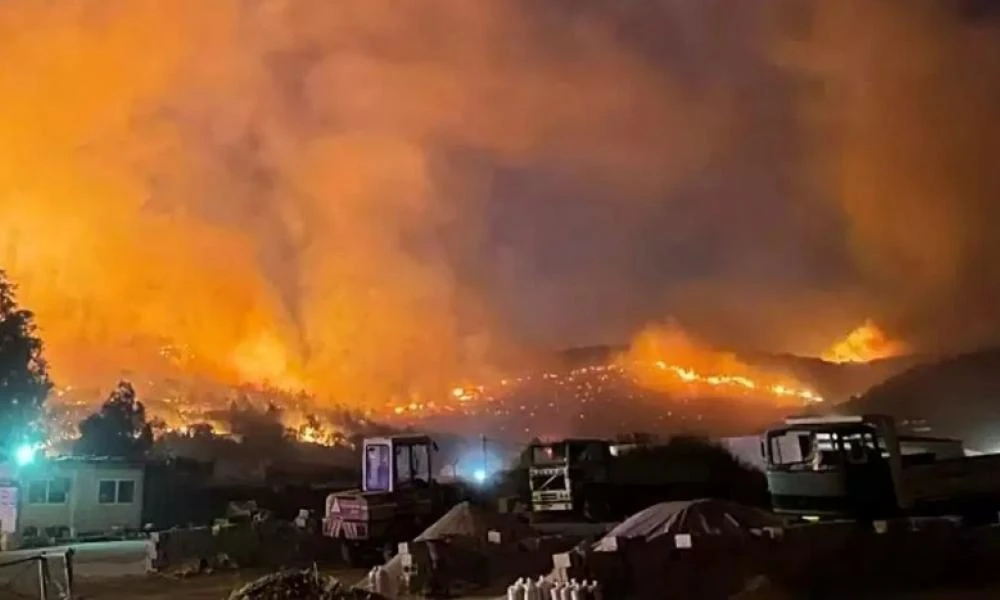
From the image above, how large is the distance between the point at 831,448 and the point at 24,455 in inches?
1514

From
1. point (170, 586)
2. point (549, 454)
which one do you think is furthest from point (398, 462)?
point (549, 454)

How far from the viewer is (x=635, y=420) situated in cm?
9812

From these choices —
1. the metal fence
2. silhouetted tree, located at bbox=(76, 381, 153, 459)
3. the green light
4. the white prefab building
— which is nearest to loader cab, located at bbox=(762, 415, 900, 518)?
the metal fence

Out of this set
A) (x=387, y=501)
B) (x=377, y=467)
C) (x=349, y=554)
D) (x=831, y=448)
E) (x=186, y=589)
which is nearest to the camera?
(x=186, y=589)

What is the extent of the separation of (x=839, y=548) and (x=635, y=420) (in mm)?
79123

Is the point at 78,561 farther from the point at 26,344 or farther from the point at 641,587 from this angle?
the point at 641,587

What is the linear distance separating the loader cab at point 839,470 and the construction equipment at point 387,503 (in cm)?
1065

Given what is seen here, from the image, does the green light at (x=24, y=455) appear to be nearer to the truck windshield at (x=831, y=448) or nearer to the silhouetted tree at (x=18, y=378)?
the silhouetted tree at (x=18, y=378)

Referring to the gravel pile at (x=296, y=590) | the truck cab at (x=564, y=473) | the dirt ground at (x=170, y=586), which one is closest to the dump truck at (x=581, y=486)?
the truck cab at (x=564, y=473)

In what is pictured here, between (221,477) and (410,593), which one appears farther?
(221,477)

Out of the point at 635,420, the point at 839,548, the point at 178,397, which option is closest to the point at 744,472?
the point at 839,548

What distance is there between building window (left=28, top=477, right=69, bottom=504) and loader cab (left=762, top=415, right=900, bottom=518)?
36001 mm

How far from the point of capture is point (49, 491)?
45.6 metres

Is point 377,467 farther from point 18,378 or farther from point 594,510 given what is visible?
point 18,378
